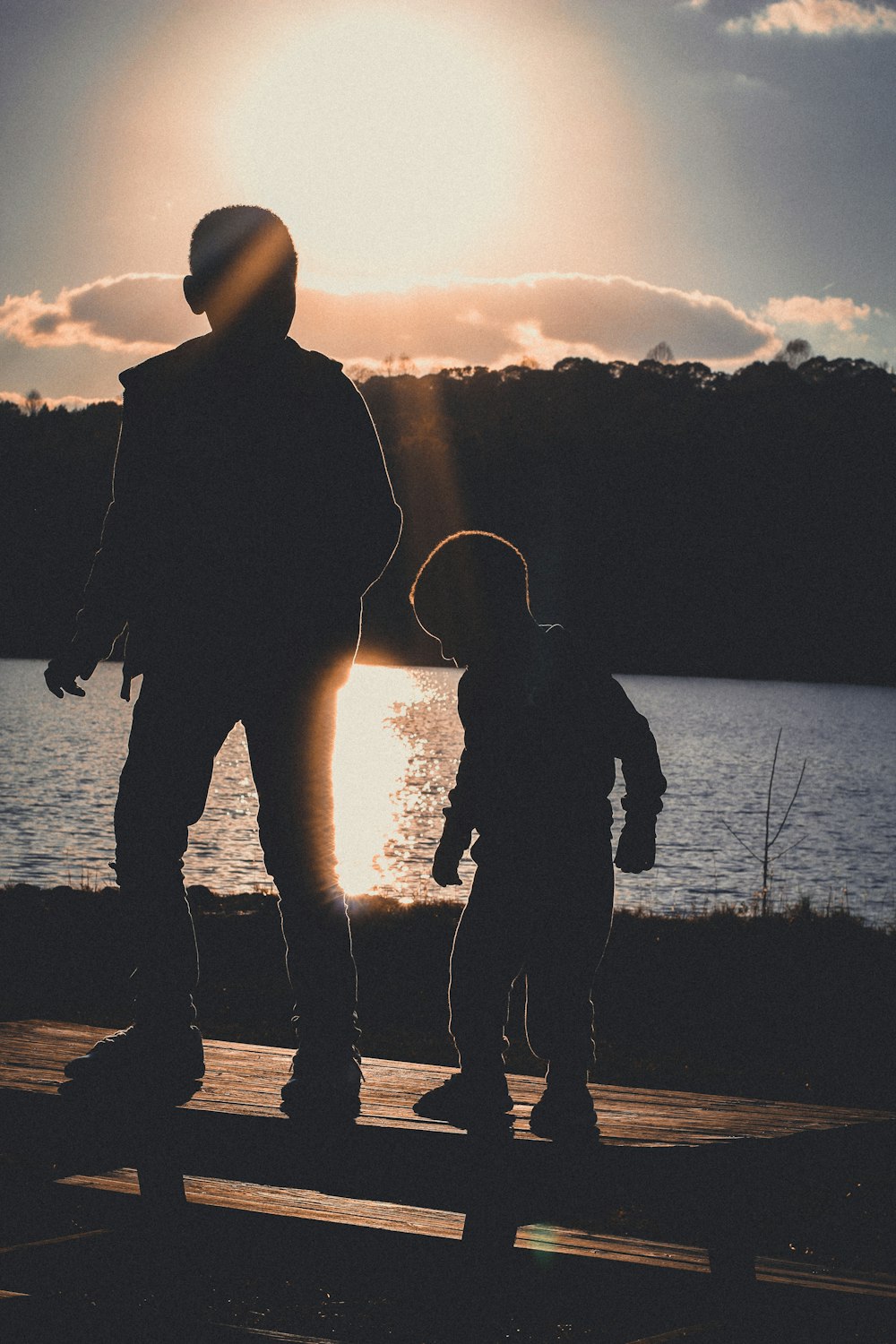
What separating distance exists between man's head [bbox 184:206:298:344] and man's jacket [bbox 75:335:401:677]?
83 millimetres

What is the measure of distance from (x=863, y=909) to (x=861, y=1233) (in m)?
17.6

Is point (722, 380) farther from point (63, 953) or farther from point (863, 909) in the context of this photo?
point (63, 953)

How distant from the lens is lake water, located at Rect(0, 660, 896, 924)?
23.5 meters

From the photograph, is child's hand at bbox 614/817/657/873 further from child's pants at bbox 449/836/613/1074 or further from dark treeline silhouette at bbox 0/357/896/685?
dark treeline silhouette at bbox 0/357/896/685

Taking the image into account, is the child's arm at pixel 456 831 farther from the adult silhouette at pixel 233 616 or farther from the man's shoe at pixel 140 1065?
the man's shoe at pixel 140 1065

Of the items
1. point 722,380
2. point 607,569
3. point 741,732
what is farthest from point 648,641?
point 741,732

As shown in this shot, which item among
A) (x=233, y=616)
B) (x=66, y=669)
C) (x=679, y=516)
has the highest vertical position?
(x=679, y=516)

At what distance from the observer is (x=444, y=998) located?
11.9m

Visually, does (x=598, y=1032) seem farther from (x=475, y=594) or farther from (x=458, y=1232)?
(x=475, y=594)

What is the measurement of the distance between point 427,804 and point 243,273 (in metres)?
35.8

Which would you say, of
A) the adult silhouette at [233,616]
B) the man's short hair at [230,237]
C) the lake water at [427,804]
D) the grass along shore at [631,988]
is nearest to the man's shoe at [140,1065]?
the adult silhouette at [233,616]

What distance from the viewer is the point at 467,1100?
10.8ft

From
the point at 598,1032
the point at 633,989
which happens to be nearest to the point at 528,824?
the point at 598,1032

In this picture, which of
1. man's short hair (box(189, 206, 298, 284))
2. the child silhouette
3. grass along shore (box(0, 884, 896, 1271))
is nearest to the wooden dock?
the child silhouette
